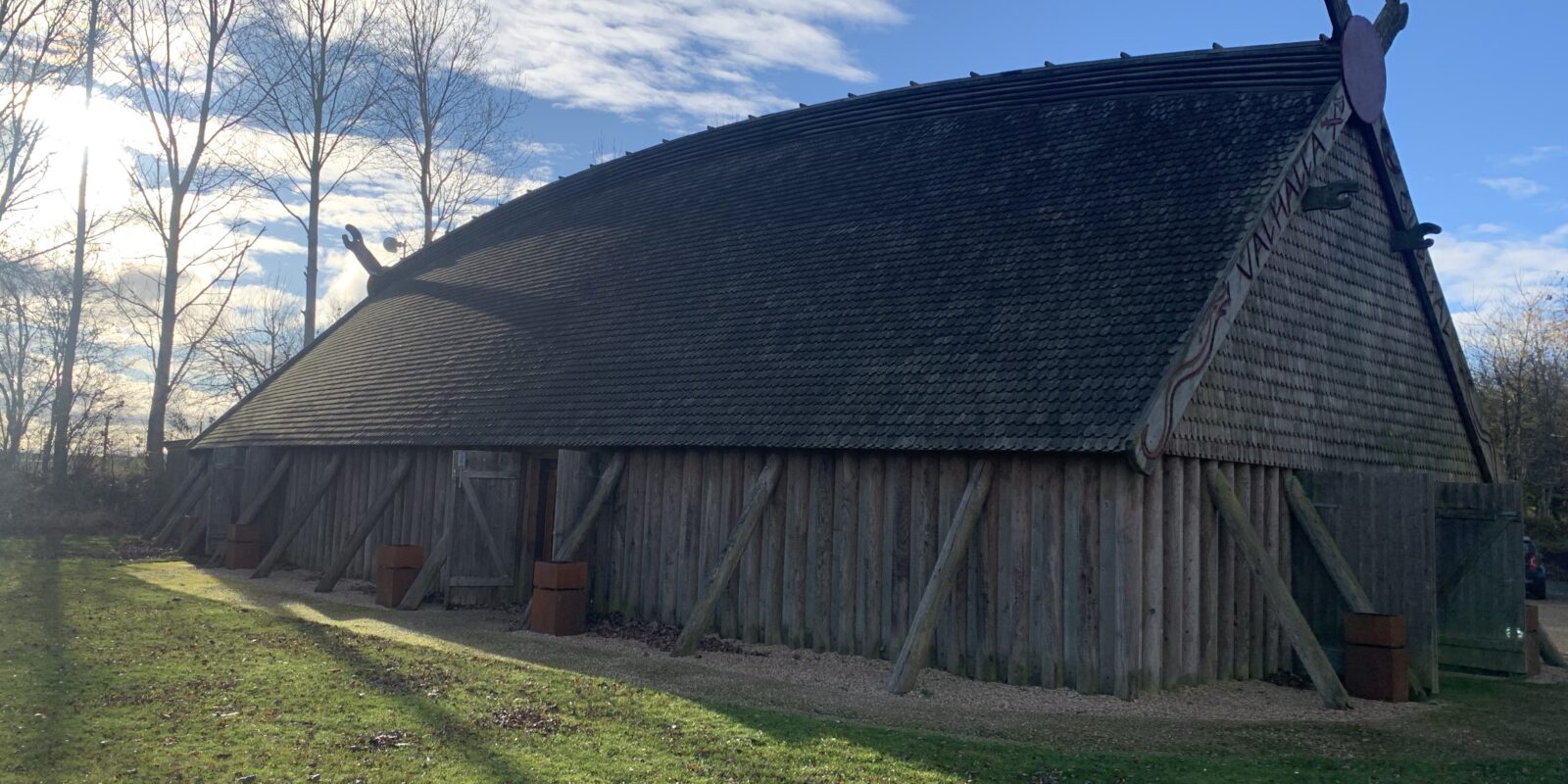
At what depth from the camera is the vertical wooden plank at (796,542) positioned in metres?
12.7

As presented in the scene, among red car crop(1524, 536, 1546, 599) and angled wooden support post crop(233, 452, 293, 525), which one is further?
red car crop(1524, 536, 1546, 599)

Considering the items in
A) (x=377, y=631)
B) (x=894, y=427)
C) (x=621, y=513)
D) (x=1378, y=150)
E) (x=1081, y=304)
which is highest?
(x=1378, y=150)

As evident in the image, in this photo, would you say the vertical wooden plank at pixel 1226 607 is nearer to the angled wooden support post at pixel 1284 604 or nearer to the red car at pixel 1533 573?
the angled wooden support post at pixel 1284 604

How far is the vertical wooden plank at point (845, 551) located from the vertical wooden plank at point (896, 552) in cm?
41

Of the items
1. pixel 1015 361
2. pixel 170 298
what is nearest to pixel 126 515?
pixel 170 298

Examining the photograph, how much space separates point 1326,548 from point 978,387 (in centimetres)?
394

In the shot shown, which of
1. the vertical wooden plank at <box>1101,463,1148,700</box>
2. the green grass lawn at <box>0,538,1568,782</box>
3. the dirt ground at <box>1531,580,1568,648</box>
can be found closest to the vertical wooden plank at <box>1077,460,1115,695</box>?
the vertical wooden plank at <box>1101,463,1148,700</box>

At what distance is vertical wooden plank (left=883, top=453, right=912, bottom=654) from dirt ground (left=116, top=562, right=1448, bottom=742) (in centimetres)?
43

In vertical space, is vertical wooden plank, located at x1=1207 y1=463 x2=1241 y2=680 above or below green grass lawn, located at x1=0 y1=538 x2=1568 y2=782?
above

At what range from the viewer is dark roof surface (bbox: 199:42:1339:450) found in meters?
11.7

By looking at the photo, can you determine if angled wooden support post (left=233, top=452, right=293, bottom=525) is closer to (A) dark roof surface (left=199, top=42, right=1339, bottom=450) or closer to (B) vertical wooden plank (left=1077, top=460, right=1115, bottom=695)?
(A) dark roof surface (left=199, top=42, right=1339, bottom=450)

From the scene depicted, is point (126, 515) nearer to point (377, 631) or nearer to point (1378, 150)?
point (377, 631)

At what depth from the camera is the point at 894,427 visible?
11.8 meters

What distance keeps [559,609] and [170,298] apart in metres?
23.0
